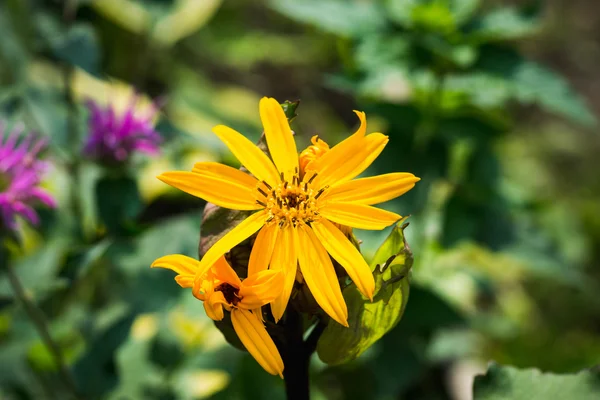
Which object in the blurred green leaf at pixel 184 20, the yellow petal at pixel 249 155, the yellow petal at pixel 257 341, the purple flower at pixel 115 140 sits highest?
the blurred green leaf at pixel 184 20

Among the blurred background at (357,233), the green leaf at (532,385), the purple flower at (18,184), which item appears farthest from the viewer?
the blurred background at (357,233)

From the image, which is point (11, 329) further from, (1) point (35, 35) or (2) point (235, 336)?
(2) point (235, 336)

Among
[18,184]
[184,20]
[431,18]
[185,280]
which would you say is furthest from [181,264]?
[184,20]

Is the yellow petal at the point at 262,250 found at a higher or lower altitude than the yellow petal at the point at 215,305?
higher

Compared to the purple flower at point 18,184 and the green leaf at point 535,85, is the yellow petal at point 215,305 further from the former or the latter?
the green leaf at point 535,85

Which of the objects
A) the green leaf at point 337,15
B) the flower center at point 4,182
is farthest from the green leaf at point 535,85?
the flower center at point 4,182

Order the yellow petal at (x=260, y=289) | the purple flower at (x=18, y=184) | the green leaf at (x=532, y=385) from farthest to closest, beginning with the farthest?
the purple flower at (x=18, y=184) → the green leaf at (x=532, y=385) → the yellow petal at (x=260, y=289)

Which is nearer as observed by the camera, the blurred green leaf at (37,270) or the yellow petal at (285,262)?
the yellow petal at (285,262)
